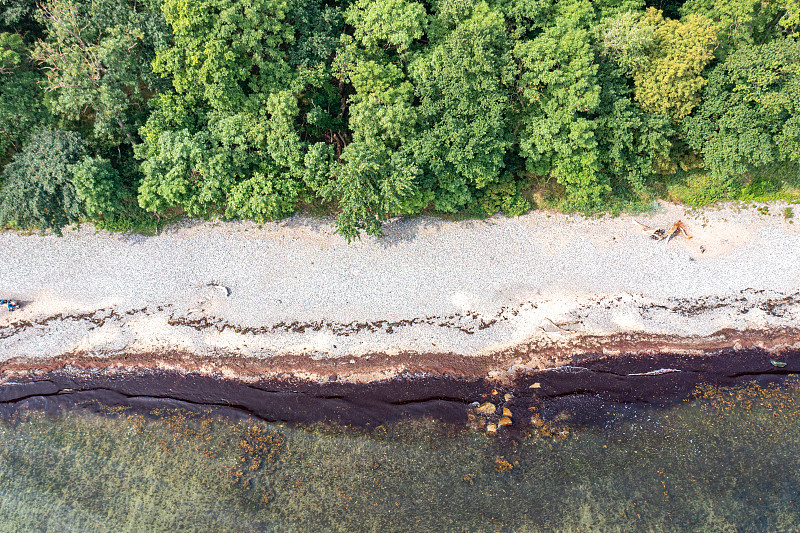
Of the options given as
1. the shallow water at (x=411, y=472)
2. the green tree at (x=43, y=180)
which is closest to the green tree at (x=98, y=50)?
the green tree at (x=43, y=180)

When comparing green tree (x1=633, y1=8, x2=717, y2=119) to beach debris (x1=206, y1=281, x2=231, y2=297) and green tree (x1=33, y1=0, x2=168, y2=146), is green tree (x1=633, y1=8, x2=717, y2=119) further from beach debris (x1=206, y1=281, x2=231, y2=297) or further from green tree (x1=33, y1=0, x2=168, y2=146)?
beach debris (x1=206, y1=281, x2=231, y2=297)

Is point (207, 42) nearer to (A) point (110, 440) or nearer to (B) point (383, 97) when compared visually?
(B) point (383, 97)

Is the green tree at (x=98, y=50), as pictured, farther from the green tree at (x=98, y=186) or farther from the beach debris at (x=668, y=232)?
the beach debris at (x=668, y=232)

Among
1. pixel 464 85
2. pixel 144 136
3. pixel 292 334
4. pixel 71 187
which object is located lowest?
pixel 292 334

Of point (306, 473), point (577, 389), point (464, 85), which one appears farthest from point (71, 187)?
point (577, 389)

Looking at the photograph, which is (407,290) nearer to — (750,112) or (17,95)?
(750,112)
